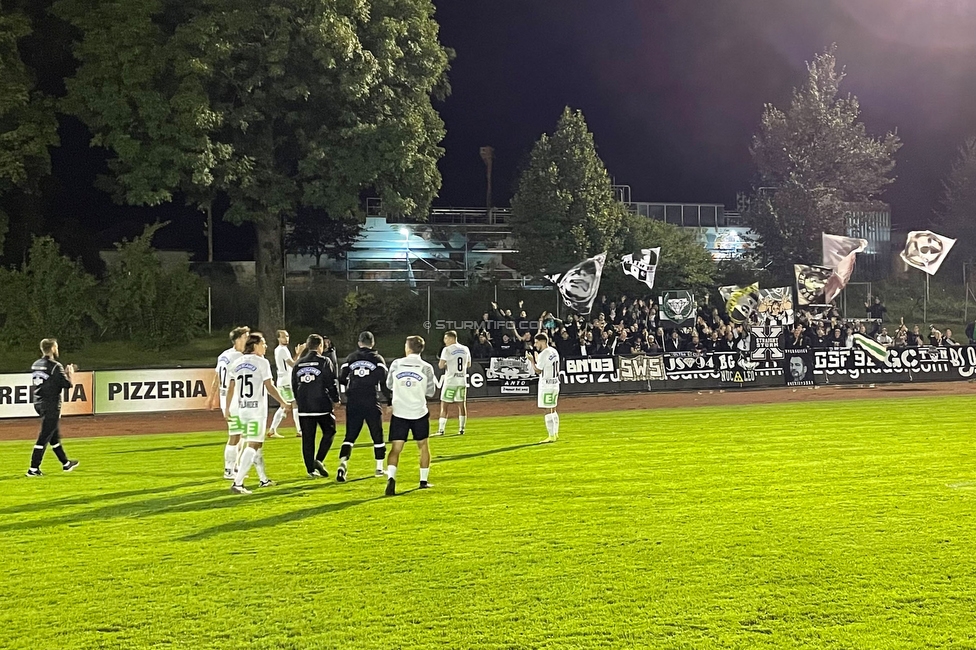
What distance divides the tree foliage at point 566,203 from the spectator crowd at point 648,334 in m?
6.02

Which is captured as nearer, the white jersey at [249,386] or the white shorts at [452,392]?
the white jersey at [249,386]

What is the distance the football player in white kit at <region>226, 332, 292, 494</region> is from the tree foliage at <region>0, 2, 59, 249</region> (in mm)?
23737

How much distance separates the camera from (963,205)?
5603 cm

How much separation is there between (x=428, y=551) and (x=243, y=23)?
27.4 metres

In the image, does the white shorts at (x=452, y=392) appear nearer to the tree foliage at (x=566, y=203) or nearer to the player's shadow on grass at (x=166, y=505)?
the player's shadow on grass at (x=166, y=505)

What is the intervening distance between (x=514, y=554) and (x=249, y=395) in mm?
5136

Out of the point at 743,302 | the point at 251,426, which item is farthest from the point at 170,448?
the point at 743,302

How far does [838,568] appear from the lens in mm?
7801

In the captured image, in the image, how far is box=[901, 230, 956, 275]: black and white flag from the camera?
34875 mm

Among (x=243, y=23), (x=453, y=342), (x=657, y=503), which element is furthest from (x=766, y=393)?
(x=243, y=23)

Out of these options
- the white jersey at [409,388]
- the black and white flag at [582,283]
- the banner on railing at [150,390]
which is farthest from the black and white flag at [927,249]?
the white jersey at [409,388]

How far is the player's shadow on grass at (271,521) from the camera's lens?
959cm

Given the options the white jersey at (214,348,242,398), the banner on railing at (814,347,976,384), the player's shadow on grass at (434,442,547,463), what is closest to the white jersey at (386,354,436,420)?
the white jersey at (214,348,242,398)

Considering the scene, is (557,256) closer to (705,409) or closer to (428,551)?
(705,409)
